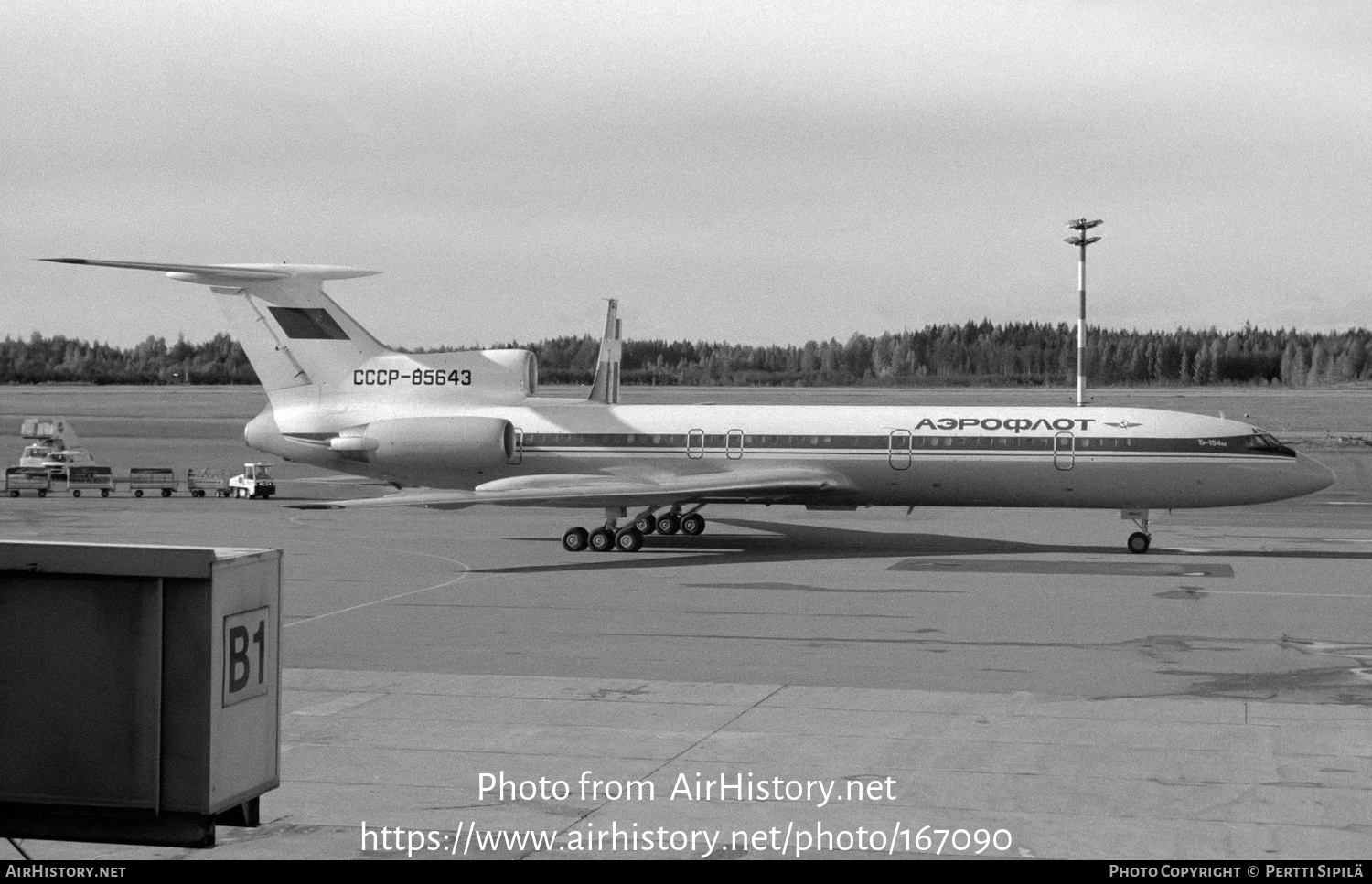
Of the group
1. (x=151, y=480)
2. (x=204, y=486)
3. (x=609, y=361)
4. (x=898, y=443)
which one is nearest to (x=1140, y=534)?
(x=898, y=443)

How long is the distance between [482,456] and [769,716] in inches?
779

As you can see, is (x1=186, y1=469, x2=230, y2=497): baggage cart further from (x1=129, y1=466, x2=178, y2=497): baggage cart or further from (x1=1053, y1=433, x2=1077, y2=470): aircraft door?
(x1=1053, y1=433, x2=1077, y2=470): aircraft door

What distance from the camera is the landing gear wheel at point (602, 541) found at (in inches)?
1265

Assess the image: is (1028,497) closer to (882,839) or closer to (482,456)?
(482,456)

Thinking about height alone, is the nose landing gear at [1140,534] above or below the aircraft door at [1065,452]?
below

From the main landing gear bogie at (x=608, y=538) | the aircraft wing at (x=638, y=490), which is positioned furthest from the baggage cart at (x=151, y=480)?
the main landing gear bogie at (x=608, y=538)

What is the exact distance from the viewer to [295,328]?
3528cm

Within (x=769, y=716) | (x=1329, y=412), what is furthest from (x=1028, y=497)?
(x=1329, y=412)

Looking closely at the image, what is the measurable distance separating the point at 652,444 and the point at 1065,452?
30.8 feet

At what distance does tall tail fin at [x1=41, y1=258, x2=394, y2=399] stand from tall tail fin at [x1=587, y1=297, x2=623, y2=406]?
352 inches

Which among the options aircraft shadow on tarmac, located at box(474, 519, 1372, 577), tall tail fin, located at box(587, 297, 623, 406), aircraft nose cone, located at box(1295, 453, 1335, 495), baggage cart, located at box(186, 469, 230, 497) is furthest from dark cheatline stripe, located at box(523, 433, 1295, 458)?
baggage cart, located at box(186, 469, 230, 497)

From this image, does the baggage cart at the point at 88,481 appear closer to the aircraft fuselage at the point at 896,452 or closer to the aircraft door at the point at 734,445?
the aircraft fuselage at the point at 896,452

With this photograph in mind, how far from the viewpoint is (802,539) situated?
34719 mm

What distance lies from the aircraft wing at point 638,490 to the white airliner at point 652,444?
0.05 m
